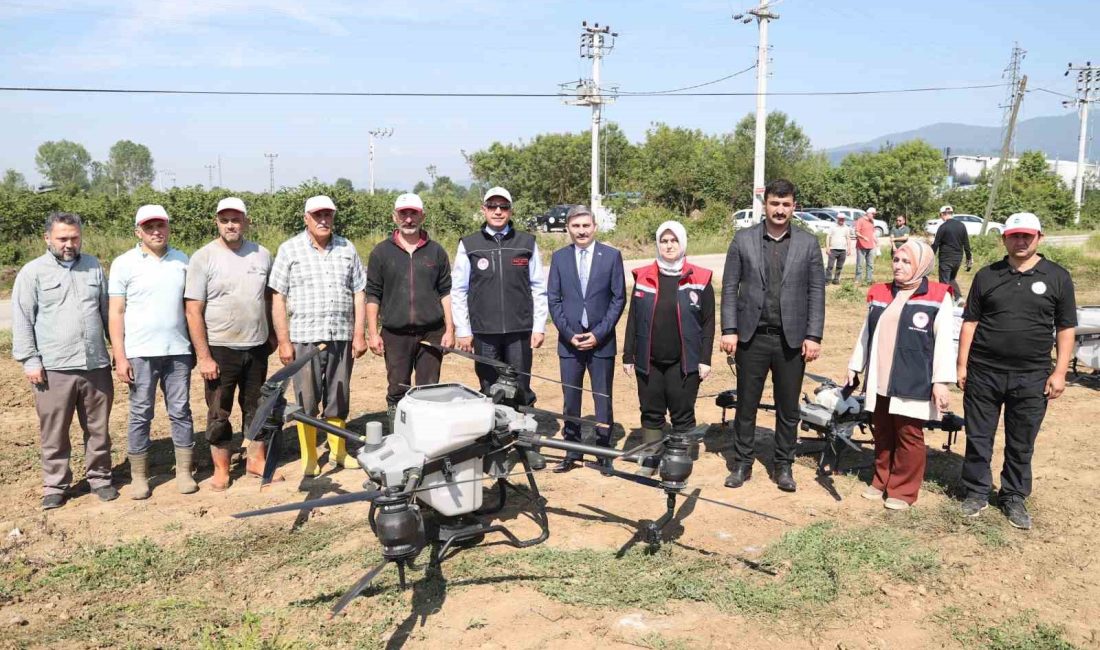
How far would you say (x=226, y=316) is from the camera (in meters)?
5.37

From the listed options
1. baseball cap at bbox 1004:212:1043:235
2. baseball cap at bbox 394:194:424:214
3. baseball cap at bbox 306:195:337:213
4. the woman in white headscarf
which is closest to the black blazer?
the woman in white headscarf

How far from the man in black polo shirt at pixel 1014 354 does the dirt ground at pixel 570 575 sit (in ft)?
0.98

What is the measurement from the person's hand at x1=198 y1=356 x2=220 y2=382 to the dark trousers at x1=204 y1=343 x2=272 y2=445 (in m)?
0.06

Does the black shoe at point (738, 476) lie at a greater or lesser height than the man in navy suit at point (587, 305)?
lesser

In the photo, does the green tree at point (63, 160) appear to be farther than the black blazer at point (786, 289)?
→ Yes

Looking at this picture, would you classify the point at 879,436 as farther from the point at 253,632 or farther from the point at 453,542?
the point at 253,632

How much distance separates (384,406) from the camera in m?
7.84

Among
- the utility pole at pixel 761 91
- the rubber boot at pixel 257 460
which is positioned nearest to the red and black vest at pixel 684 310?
the rubber boot at pixel 257 460

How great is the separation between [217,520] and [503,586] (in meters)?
2.14

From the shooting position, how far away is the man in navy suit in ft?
18.4

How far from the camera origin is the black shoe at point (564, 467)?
582cm

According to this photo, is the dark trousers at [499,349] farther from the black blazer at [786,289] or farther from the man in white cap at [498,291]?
the black blazer at [786,289]

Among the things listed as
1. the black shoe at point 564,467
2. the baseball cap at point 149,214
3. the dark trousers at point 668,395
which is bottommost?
the black shoe at point 564,467

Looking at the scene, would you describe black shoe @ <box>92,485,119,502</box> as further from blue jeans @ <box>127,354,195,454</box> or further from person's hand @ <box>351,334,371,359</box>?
person's hand @ <box>351,334,371,359</box>
